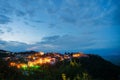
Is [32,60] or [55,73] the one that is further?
[32,60]

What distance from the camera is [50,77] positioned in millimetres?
21641

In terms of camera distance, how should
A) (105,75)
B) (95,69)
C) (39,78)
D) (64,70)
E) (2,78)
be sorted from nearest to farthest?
(2,78) < (39,78) < (64,70) < (105,75) < (95,69)

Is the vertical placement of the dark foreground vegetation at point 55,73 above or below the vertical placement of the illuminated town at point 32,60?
below

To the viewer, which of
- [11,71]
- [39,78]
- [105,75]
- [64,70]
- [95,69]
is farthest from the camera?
[95,69]

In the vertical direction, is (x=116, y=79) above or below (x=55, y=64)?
below

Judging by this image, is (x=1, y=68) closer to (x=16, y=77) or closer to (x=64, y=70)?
(x=16, y=77)

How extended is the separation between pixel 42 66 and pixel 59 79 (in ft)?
24.6

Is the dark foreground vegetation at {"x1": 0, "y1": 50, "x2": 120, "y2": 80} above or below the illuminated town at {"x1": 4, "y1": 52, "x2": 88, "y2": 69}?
below

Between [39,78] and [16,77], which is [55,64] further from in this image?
[16,77]

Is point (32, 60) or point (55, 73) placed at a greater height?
point (32, 60)

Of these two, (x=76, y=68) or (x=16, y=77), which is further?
(x=76, y=68)

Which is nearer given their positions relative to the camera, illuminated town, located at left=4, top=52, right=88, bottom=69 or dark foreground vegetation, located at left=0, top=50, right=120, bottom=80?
dark foreground vegetation, located at left=0, top=50, right=120, bottom=80

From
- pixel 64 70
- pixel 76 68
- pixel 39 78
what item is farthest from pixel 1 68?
pixel 76 68

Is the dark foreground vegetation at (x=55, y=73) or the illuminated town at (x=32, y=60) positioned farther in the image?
the illuminated town at (x=32, y=60)
